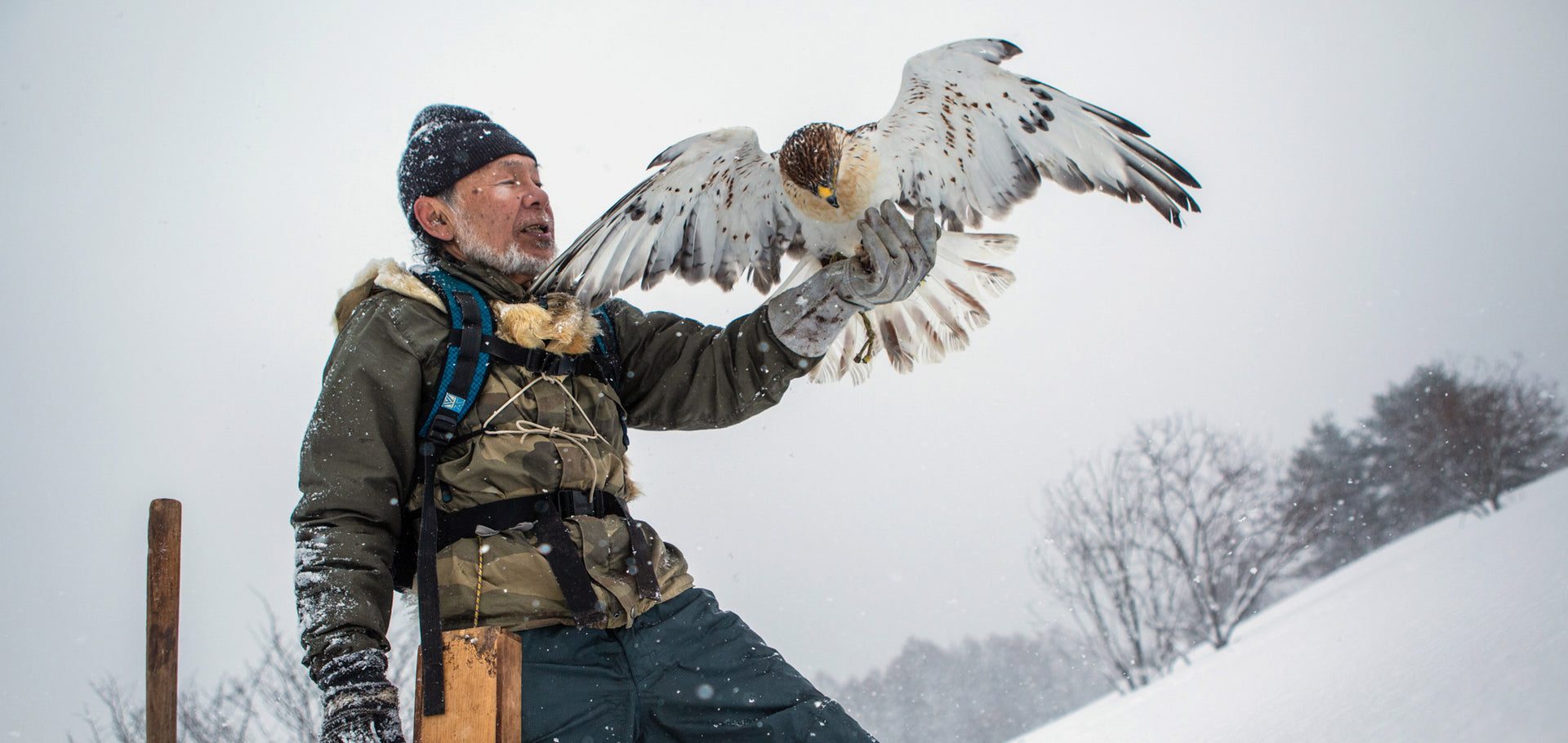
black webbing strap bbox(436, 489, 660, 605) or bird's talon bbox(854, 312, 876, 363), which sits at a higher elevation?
bird's talon bbox(854, 312, 876, 363)

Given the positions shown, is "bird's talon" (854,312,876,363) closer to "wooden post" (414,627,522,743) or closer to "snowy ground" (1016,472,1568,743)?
"wooden post" (414,627,522,743)

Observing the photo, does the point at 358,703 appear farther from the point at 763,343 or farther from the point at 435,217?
the point at 435,217

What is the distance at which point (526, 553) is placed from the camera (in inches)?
66.4

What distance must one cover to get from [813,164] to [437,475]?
1549 mm

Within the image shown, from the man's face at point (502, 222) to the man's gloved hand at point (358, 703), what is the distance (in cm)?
114

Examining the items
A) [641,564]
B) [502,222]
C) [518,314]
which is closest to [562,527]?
[641,564]

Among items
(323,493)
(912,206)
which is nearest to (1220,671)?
(912,206)

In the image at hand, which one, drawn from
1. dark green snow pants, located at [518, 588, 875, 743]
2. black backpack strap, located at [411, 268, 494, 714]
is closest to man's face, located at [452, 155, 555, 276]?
black backpack strap, located at [411, 268, 494, 714]

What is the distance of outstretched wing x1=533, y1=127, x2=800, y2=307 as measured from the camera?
7.99 feet

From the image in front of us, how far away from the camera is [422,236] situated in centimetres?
240

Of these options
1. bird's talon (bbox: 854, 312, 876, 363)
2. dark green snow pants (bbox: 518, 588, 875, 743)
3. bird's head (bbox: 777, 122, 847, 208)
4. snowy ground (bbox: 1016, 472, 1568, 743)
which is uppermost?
bird's head (bbox: 777, 122, 847, 208)

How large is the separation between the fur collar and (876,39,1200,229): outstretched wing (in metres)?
1.26

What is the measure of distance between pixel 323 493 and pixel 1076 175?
234 centimetres

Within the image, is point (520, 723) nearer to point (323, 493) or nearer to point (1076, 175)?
point (323, 493)
